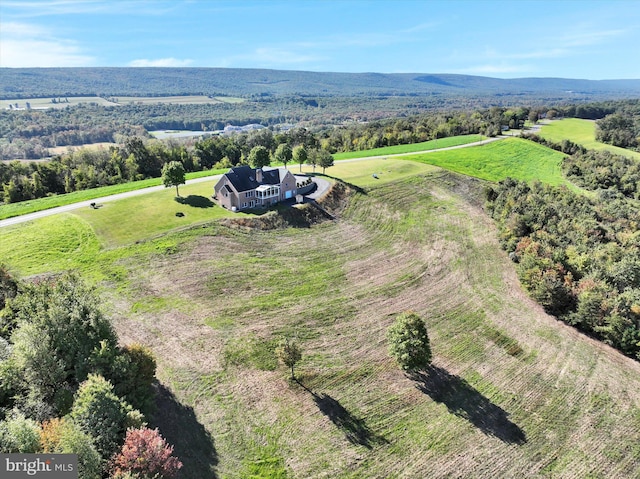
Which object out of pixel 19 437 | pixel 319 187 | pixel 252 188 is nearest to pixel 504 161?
pixel 319 187

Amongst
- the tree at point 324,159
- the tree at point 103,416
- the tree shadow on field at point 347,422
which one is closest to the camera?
the tree at point 103,416

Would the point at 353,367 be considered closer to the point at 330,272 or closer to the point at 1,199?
the point at 330,272

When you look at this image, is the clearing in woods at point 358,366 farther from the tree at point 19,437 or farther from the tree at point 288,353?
the tree at point 19,437

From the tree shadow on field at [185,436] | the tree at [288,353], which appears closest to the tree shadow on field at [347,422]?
the tree at [288,353]

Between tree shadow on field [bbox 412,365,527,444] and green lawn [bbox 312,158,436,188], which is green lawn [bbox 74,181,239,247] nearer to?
green lawn [bbox 312,158,436,188]

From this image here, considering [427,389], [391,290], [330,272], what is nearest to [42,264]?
[330,272]

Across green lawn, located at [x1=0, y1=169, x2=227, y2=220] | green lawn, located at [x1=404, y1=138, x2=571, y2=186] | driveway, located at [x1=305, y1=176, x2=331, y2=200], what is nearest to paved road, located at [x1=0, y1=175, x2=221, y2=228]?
→ green lawn, located at [x1=0, y1=169, x2=227, y2=220]
